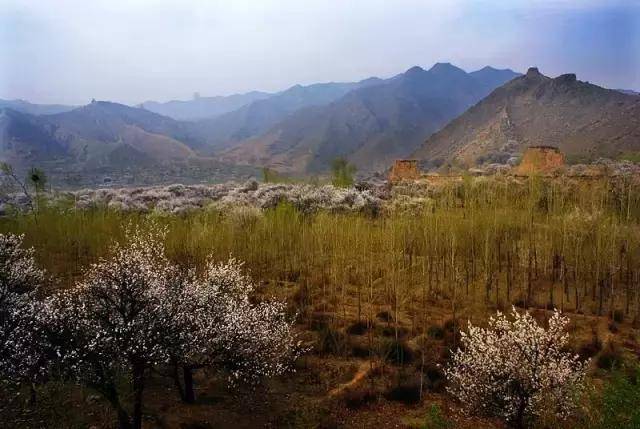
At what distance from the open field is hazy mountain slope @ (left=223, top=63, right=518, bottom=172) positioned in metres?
82.1

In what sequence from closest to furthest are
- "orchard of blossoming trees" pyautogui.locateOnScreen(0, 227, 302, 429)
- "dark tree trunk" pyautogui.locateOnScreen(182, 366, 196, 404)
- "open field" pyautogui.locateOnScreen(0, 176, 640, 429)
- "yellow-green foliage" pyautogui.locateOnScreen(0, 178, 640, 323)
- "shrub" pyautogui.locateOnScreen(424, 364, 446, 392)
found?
"orchard of blossoming trees" pyautogui.locateOnScreen(0, 227, 302, 429), "dark tree trunk" pyautogui.locateOnScreen(182, 366, 196, 404), "open field" pyautogui.locateOnScreen(0, 176, 640, 429), "shrub" pyautogui.locateOnScreen(424, 364, 446, 392), "yellow-green foliage" pyautogui.locateOnScreen(0, 178, 640, 323)

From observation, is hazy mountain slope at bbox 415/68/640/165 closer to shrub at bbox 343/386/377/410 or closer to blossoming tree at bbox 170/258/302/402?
shrub at bbox 343/386/377/410

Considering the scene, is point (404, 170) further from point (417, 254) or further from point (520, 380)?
point (520, 380)

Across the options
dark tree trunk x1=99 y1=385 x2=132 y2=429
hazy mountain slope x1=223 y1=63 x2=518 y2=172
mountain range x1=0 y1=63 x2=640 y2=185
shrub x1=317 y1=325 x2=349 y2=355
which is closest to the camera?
dark tree trunk x1=99 y1=385 x2=132 y2=429

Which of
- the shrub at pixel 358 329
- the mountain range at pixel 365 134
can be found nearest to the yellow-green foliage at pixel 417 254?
the shrub at pixel 358 329

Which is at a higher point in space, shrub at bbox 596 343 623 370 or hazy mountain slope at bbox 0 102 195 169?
hazy mountain slope at bbox 0 102 195 169

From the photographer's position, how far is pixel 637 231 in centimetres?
1702

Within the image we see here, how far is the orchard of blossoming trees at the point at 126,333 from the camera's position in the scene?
8.48 m

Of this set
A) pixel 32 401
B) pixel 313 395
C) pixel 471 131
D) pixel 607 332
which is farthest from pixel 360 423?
pixel 471 131

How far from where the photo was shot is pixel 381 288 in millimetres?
18406

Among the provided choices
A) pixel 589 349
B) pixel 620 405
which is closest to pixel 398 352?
pixel 589 349

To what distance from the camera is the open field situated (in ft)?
37.9

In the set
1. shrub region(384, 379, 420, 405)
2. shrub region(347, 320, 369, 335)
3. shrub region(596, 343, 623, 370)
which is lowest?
shrub region(384, 379, 420, 405)

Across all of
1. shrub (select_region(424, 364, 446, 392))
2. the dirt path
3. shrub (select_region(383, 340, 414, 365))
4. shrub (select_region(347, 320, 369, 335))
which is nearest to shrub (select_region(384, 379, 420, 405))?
shrub (select_region(424, 364, 446, 392))
